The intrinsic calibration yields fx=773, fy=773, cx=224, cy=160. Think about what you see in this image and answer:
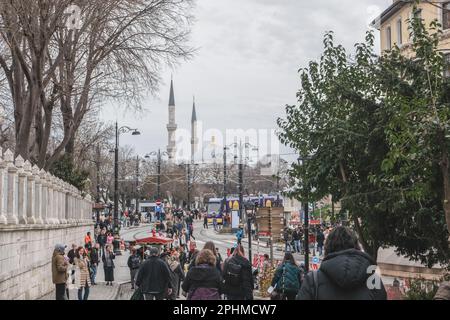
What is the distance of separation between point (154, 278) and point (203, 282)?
2530mm

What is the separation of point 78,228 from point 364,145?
2364 cm

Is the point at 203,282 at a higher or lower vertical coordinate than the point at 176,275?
higher

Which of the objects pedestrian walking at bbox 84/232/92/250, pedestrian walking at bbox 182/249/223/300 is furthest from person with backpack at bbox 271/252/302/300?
pedestrian walking at bbox 84/232/92/250

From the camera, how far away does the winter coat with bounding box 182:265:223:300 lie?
9352 millimetres

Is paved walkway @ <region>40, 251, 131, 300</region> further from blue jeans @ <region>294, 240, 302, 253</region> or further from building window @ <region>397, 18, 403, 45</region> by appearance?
building window @ <region>397, 18, 403, 45</region>

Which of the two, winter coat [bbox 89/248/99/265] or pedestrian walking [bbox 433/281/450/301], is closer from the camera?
pedestrian walking [bbox 433/281/450/301]

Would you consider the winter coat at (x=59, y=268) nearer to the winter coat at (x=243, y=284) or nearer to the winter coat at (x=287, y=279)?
the winter coat at (x=243, y=284)

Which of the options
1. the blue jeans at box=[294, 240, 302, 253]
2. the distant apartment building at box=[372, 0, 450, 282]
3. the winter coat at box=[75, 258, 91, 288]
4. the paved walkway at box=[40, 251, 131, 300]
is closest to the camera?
the winter coat at box=[75, 258, 91, 288]

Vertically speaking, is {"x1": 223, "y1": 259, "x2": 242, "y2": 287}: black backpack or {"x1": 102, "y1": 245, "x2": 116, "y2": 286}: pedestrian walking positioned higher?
{"x1": 223, "y1": 259, "x2": 242, "y2": 287}: black backpack

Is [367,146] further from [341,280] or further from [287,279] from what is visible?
[341,280]

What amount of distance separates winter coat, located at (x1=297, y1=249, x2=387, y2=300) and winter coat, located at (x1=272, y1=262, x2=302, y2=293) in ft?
18.5

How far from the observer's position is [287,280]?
11016 millimetres

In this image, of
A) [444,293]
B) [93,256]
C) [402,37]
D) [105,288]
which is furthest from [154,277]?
[402,37]

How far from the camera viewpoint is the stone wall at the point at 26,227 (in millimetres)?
15961
